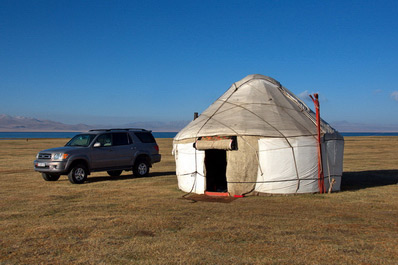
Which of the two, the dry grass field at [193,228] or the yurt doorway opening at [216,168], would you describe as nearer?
the dry grass field at [193,228]

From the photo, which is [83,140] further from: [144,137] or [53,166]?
[144,137]

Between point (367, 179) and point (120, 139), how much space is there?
10.3 metres

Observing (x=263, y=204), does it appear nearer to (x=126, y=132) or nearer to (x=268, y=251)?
(x=268, y=251)

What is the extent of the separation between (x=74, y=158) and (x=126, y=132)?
2.88 m

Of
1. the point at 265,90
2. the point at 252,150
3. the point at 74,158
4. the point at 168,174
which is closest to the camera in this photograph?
the point at 252,150

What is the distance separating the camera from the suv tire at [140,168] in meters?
17.4

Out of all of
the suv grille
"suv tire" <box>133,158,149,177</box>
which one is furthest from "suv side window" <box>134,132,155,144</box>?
the suv grille

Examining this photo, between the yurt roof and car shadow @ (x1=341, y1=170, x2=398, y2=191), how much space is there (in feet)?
7.58

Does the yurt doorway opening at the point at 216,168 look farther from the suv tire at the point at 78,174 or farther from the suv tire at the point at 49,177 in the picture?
the suv tire at the point at 49,177

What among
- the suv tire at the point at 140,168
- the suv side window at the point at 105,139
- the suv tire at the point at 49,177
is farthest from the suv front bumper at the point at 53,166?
the suv tire at the point at 140,168

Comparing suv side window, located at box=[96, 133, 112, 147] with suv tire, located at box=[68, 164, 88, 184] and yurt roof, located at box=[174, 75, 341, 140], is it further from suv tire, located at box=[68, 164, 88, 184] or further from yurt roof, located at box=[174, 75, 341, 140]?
yurt roof, located at box=[174, 75, 341, 140]

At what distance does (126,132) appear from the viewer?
1738 cm

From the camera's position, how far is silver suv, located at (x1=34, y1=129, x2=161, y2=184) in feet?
49.8

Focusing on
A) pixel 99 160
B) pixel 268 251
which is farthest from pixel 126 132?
pixel 268 251
